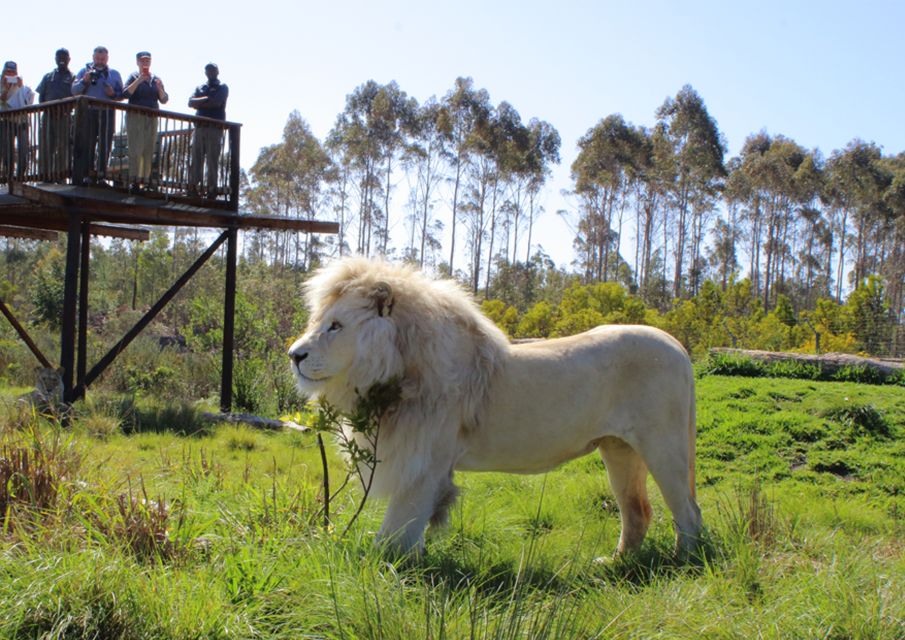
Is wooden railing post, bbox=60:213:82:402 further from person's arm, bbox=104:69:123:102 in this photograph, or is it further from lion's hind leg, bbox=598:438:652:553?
lion's hind leg, bbox=598:438:652:553

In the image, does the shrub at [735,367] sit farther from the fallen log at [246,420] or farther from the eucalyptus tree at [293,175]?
the eucalyptus tree at [293,175]

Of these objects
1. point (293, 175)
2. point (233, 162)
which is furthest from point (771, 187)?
point (233, 162)

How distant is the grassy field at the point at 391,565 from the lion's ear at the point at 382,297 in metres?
1.18

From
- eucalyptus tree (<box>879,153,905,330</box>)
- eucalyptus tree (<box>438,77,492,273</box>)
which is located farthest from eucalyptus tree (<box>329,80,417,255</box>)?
eucalyptus tree (<box>879,153,905,330</box>)

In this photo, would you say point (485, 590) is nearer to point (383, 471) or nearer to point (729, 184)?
point (383, 471)

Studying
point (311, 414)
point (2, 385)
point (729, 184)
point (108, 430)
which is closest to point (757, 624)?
point (311, 414)

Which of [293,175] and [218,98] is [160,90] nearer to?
[218,98]

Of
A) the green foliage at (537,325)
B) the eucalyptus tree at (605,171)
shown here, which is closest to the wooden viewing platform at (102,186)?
the green foliage at (537,325)

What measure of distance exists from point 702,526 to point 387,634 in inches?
105

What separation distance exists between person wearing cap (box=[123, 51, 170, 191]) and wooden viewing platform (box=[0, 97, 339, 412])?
0.28 ft

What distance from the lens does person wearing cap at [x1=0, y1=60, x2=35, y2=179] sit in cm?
1056

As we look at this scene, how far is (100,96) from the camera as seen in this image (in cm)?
1066

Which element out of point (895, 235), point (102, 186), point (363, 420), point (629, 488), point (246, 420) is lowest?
point (246, 420)

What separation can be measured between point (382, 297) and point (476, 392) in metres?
0.76
